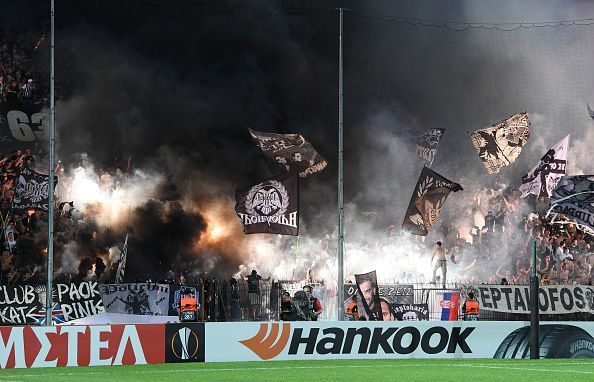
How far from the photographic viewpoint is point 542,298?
36.8 metres

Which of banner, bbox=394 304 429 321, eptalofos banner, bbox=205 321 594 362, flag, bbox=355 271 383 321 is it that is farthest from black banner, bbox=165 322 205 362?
banner, bbox=394 304 429 321

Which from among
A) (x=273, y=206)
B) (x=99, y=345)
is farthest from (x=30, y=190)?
(x=99, y=345)

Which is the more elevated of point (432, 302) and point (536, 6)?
point (536, 6)

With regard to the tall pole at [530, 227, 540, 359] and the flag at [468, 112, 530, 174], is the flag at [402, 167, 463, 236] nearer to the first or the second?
the flag at [468, 112, 530, 174]

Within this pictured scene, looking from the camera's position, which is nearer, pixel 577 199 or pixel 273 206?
pixel 577 199

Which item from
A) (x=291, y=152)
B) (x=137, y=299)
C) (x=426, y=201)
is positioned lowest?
(x=137, y=299)

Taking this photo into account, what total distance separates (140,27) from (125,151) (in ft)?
24.8

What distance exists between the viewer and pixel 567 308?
121ft

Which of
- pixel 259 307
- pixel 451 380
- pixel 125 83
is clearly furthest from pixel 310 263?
pixel 451 380

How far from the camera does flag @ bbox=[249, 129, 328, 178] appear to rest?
50.6 meters

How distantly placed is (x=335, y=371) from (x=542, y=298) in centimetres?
1683

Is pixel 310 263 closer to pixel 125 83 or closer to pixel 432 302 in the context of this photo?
pixel 125 83

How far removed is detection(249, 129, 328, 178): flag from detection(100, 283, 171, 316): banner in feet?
48.6

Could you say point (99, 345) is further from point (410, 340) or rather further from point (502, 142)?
point (502, 142)
